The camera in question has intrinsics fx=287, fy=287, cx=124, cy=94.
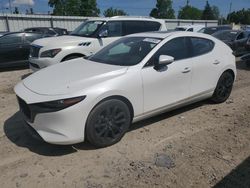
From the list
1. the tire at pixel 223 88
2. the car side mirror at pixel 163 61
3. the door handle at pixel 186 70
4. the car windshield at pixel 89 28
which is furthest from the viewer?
the car windshield at pixel 89 28

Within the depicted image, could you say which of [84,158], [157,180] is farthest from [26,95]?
[157,180]

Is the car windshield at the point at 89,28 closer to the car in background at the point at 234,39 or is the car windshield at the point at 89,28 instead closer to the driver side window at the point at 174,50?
the driver side window at the point at 174,50

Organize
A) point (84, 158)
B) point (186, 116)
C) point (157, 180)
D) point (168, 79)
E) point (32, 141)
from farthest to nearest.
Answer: point (186, 116), point (168, 79), point (32, 141), point (84, 158), point (157, 180)

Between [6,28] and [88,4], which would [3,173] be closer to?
[6,28]

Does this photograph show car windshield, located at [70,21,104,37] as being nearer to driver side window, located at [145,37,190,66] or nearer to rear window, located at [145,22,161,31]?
rear window, located at [145,22,161,31]

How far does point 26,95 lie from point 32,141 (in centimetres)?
84

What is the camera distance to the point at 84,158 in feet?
12.9

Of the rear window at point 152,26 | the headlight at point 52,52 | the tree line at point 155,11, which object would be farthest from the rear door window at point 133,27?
the tree line at point 155,11

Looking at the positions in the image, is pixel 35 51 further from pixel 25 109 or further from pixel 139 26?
pixel 25 109

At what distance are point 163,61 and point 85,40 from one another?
4305 mm

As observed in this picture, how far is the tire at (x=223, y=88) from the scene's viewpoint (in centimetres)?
596

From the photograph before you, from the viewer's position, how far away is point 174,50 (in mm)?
5078

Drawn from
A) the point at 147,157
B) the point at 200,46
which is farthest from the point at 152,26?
the point at 147,157

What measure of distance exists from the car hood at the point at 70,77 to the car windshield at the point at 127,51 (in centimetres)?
24
